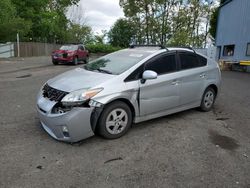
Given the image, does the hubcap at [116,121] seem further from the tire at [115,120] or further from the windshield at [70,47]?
the windshield at [70,47]

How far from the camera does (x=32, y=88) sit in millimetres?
8586

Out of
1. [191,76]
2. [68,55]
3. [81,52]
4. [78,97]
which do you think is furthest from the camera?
[81,52]

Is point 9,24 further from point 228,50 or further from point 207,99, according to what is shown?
point 207,99

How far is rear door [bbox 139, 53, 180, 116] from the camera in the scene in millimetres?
4430

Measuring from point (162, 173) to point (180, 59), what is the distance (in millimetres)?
2827

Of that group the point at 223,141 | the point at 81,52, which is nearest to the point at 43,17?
the point at 81,52

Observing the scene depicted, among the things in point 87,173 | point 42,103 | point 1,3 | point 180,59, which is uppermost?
point 1,3

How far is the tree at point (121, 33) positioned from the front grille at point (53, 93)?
145ft

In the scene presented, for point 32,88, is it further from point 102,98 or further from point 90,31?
point 90,31

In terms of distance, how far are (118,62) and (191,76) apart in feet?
5.50

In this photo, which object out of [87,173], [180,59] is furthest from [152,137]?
[180,59]

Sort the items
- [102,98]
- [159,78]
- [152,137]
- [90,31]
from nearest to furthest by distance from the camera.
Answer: [102,98], [152,137], [159,78], [90,31]

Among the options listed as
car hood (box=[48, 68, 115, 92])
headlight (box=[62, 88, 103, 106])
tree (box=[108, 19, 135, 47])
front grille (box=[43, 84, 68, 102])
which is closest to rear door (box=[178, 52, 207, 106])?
car hood (box=[48, 68, 115, 92])

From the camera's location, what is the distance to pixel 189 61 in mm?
5375
